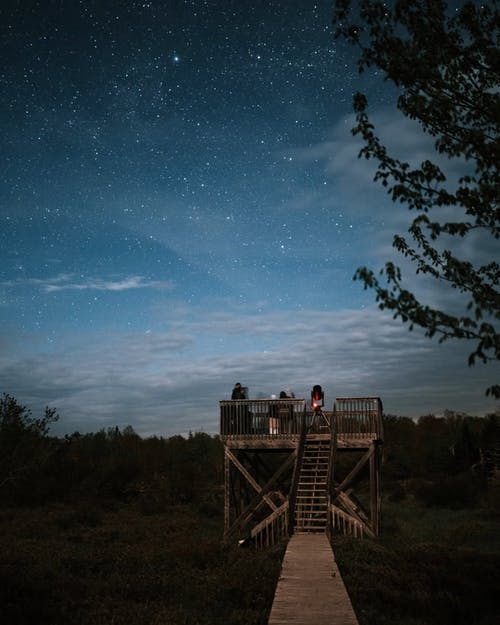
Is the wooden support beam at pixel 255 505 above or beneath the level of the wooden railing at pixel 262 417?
beneath

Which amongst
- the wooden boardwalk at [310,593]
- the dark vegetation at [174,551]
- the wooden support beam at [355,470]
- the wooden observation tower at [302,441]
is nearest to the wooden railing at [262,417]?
the wooden observation tower at [302,441]

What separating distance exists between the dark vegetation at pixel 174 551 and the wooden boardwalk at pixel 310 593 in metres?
0.55

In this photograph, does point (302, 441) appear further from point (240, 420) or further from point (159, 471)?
point (159, 471)

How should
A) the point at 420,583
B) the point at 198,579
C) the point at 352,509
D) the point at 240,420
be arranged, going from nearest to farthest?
the point at 420,583 < the point at 198,579 < the point at 352,509 < the point at 240,420

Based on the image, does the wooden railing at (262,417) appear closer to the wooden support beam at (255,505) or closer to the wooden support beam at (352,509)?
the wooden support beam at (255,505)

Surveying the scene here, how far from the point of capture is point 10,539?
72.8ft

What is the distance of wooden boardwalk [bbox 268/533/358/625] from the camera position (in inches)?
355

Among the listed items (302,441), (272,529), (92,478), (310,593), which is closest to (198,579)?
(310,593)

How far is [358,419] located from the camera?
22844mm

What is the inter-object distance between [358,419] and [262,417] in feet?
11.9

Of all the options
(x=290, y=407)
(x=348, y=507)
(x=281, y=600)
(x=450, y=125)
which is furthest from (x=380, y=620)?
(x=290, y=407)

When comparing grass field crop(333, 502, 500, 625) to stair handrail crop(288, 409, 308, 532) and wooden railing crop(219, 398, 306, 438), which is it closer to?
stair handrail crop(288, 409, 308, 532)

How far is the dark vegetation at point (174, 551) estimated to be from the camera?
1165 cm

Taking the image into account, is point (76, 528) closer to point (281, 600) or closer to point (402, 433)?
point (281, 600)
